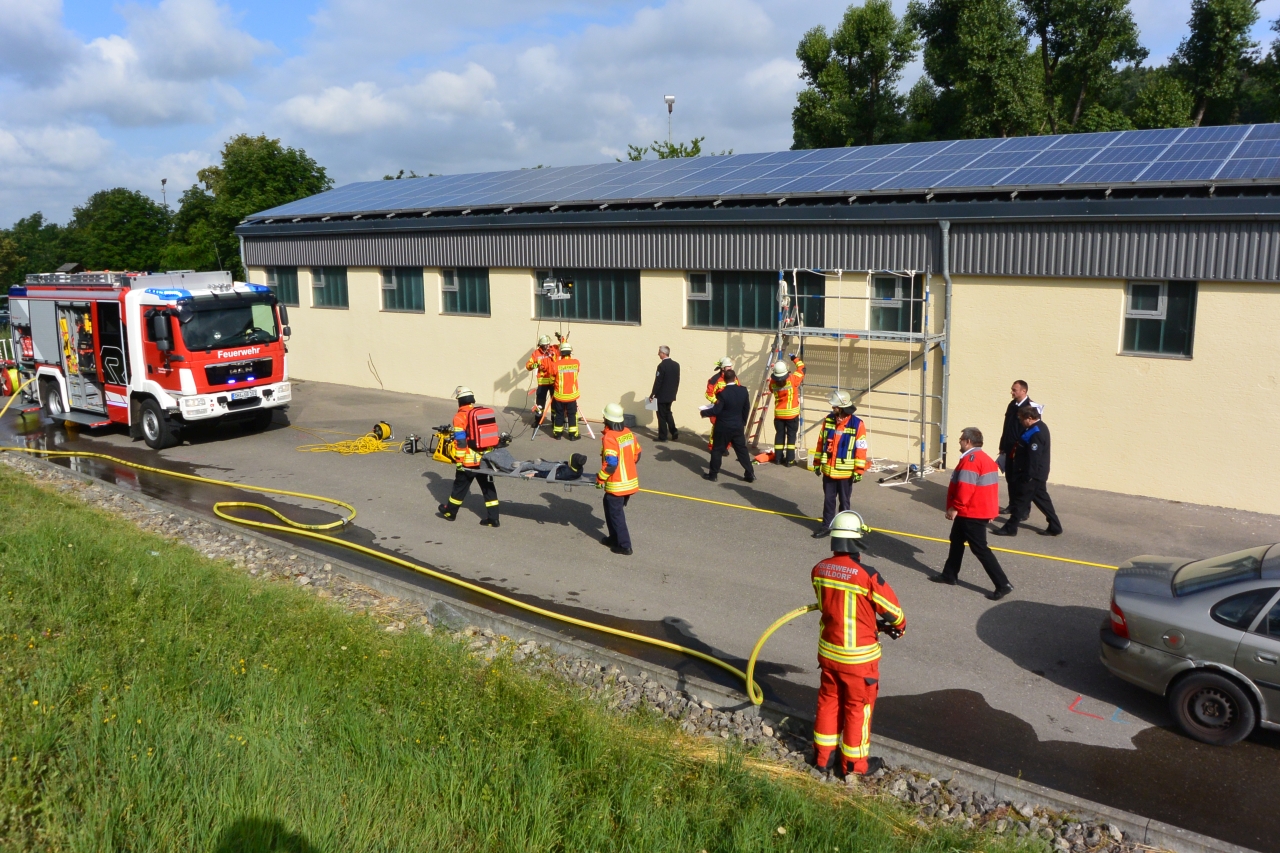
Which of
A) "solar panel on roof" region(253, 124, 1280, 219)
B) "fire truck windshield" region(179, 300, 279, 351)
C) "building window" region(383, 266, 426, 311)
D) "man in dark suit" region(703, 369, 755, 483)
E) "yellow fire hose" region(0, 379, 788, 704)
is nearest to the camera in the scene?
"yellow fire hose" region(0, 379, 788, 704)

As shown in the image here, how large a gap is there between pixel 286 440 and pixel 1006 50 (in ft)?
77.5

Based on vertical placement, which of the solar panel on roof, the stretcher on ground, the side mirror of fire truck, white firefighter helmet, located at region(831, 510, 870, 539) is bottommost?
the stretcher on ground

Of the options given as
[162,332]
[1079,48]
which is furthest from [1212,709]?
[1079,48]

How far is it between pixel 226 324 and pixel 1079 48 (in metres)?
26.7

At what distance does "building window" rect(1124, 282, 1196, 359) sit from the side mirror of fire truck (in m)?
14.7

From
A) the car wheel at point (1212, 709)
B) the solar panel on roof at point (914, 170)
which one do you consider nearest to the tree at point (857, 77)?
the solar panel on roof at point (914, 170)

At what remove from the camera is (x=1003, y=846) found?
5.19 meters

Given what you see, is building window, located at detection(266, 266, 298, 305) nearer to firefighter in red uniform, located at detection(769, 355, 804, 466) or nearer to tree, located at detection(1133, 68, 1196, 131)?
firefighter in red uniform, located at detection(769, 355, 804, 466)

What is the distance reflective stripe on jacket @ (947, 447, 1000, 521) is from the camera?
30.3ft

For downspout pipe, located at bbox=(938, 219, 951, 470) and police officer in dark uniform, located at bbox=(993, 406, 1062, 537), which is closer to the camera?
police officer in dark uniform, located at bbox=(993, 406, 1062, 537)

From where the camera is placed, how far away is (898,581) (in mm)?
10156

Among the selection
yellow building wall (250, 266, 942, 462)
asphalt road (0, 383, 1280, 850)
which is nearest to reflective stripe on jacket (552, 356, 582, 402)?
asphalt road (0, 383, 1280, 850)

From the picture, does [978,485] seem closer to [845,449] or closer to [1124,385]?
[845,449]

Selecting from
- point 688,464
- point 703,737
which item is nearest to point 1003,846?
point 703,737
